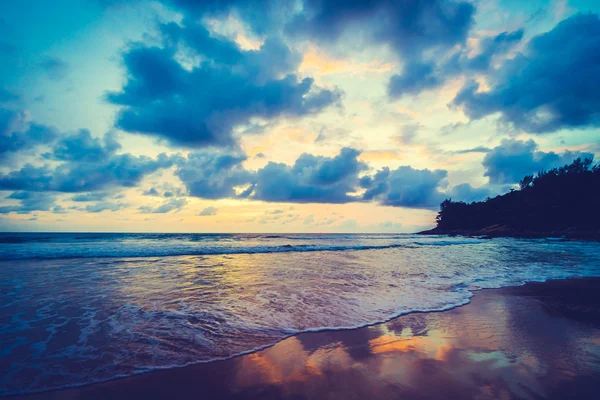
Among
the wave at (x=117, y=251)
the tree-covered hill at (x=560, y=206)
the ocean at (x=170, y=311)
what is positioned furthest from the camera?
the tree-covered hill at (x=560, y=206)

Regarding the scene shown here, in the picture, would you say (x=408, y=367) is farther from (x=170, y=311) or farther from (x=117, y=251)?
(x=117, y=251)

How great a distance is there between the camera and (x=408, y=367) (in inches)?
133

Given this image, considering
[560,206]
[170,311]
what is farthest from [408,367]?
[560,206]

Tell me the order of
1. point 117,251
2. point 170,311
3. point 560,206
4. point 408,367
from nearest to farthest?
point 408,367 → point 170,311 → point 117,251 → point 560,206

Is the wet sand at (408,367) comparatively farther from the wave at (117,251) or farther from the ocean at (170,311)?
the wave at (117,251)

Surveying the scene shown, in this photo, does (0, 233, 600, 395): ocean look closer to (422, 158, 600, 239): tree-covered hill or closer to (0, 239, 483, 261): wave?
(0, 239, 483, 261): wave

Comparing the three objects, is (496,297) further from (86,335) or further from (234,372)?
(86,335)

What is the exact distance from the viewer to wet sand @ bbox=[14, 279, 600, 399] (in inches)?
111

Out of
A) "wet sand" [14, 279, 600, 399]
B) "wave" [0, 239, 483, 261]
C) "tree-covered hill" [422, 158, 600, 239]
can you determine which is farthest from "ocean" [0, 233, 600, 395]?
"tree-covered hill" [422, 158, 600, 239]

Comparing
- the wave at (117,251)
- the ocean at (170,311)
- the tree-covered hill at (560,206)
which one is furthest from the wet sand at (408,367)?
the tree-covered hill at (560,206)

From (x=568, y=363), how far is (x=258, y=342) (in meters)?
4.29

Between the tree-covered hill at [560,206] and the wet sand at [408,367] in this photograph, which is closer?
the wet sand at [408,367]

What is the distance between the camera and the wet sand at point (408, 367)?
9.29ft

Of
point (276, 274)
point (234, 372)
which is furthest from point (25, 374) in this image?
point (276, 274)
